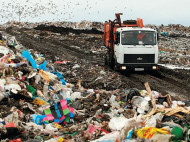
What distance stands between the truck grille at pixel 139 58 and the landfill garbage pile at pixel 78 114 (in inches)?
197

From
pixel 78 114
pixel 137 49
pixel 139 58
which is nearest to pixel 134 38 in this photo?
pixel 137 49

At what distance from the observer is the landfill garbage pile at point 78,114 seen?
4.57 m

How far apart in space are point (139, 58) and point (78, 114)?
7.32m

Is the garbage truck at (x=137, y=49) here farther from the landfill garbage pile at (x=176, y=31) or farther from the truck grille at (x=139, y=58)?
the landfill garbage pile at (x=176, y=31)

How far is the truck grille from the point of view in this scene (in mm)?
13219

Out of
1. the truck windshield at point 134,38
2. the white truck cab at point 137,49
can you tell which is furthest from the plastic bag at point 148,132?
the truck windshield at point 134,38

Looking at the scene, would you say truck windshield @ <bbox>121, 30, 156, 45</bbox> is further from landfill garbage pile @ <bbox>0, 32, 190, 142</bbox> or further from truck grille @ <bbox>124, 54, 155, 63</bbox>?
landfill garbage pile @ <bbox>0, 32, 190, 142</bbox>

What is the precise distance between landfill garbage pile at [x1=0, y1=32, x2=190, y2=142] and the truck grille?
5.00m

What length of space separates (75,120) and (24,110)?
124cm

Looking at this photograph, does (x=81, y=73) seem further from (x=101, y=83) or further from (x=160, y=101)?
(x=160, y=101)

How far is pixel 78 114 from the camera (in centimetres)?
655

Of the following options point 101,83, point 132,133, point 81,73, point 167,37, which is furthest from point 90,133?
point 167,37

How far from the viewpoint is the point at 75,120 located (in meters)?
6.39

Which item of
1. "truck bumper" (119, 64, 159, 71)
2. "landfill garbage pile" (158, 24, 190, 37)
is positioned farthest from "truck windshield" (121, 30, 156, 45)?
"landfill garbage pile" (158, 24, 190, 37)
